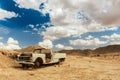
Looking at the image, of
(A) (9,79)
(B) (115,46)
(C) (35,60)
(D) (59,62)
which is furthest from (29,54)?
(B) (115,46)

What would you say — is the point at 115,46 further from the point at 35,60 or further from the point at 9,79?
the point at 9,79

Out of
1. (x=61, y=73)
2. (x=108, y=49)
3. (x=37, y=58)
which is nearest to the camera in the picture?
(x=61, y=73)

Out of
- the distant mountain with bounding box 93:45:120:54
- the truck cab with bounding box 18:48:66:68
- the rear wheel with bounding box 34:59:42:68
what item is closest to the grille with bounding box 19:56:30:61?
the truck cab with bounding box 18:48:66:68

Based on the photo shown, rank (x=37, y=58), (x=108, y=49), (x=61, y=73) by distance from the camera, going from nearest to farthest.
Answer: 1. (x=61, y=73)
2. (x=37, y=58)
3. (x=108, y=49)

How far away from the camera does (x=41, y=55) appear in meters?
19.5

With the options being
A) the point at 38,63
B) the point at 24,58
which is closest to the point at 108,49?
the point at 38,63

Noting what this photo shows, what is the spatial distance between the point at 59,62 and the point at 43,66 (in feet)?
6.66

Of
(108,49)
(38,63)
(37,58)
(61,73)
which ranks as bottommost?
(61,73)

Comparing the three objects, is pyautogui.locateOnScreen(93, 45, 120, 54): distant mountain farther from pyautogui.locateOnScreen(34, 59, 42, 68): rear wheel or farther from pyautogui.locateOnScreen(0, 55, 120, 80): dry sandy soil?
pyautogui.locateOnScreen(34, 59, 42, 68): rear wheel

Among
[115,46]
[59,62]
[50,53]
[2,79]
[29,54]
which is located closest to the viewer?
[2,79]

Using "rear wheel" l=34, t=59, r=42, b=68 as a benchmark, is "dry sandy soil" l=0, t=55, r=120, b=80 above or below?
below

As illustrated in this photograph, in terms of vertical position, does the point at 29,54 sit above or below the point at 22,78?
above

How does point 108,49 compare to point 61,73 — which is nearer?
point 61,73

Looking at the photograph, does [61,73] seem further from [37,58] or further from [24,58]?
[24,58]
